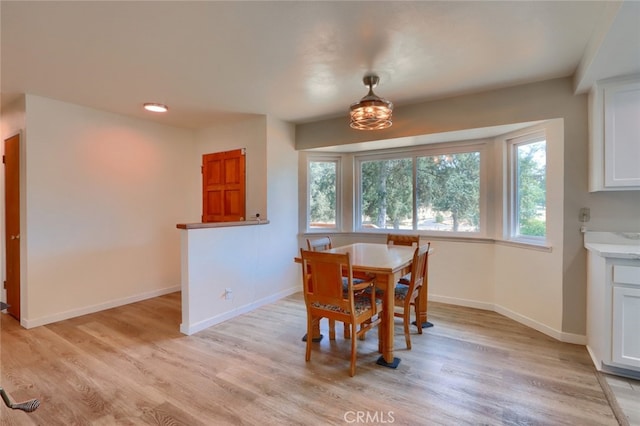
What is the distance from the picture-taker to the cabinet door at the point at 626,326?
2066 mm

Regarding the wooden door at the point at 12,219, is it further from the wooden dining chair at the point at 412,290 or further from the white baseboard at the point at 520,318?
the white baseboard at the point at 520,318

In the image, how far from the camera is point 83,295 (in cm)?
349

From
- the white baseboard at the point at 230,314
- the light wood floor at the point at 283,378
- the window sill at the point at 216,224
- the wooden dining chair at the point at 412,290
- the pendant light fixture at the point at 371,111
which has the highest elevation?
the pendant light fixture at the point at 371,111

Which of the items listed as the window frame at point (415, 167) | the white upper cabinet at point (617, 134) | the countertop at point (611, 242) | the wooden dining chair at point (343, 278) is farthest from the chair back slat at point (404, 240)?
the white upper cabinet at point (617, 134)

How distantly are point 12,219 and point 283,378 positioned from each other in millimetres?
3507

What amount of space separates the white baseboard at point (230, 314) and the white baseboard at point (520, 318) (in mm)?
1994

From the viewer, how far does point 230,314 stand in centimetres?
336

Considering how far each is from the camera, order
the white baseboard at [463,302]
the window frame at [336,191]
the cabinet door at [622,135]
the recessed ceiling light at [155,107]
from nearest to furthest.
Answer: the cabinet door at [622,135], the recessed ceiling light at [155,107], the white baseboard at [463,302], the window frame at [336,191]

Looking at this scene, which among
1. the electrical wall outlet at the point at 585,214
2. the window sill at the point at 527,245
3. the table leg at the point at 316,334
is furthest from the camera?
the window sill at the point at 527,245

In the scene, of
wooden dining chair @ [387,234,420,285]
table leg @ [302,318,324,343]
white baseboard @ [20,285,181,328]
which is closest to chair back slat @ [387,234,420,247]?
wooden dining chair @ [387,234,420,285]

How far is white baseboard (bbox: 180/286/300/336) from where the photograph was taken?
2.96 m

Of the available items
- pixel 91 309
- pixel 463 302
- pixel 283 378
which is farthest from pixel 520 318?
pixel 91 309

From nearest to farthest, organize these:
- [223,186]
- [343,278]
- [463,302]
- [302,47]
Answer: [302,47], [343,278], [463,302], [223,186]

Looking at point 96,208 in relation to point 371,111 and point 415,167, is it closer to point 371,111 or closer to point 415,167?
point 371,111
